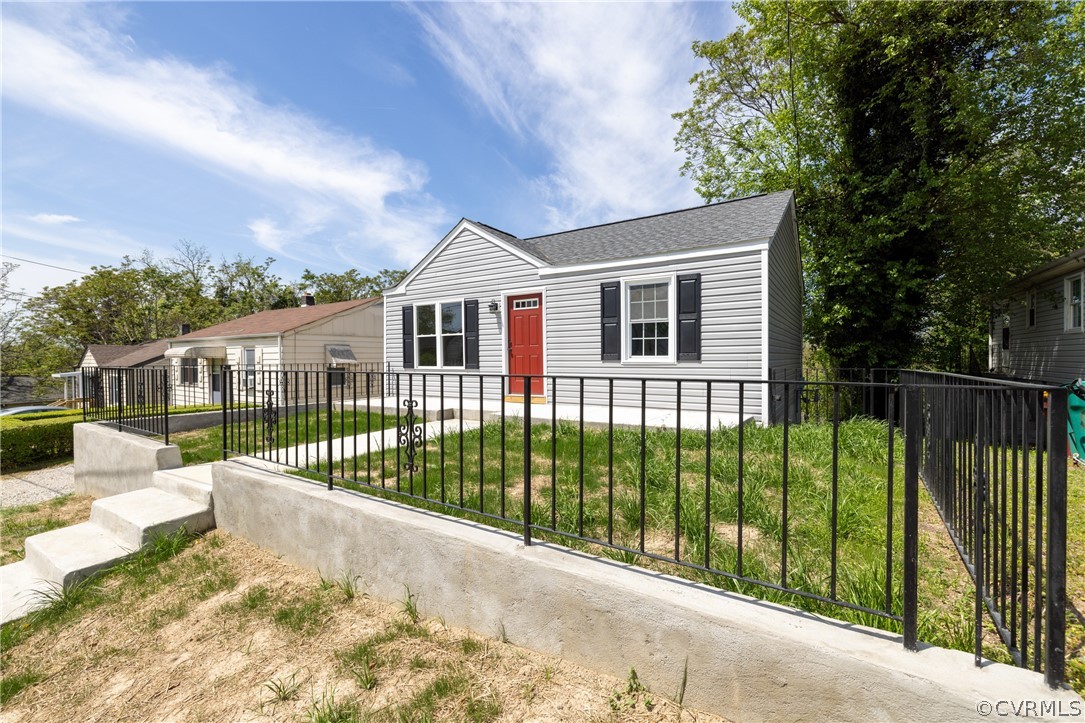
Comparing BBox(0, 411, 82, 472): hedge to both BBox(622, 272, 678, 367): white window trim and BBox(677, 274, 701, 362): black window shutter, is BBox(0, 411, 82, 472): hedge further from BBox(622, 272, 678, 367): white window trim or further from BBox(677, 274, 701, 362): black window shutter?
BBox(677, 274, 701, 362): black window shutter

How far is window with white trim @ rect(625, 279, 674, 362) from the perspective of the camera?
27.3 feet

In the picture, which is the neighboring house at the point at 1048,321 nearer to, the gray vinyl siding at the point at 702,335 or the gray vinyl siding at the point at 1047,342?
the gray vinyl siding at the point at 1047,342

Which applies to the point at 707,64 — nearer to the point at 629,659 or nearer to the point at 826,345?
→ the point at 826,345

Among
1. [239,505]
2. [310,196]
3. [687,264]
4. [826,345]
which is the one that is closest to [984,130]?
[826,345]

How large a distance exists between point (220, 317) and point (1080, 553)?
39579 millimetres

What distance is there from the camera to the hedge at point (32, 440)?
29.9 feet

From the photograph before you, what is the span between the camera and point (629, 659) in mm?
2021

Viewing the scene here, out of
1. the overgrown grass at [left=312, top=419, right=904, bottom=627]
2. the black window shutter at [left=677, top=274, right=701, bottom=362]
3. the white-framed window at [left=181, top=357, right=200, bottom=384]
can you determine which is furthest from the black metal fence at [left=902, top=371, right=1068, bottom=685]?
the white-framed window at [left=181, top=357, right=200, bottom=384]

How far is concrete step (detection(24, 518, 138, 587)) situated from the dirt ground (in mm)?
464

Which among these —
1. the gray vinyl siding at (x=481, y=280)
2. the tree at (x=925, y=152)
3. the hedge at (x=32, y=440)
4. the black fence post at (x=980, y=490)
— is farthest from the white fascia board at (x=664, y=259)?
the hedge at (x=32, y=440)

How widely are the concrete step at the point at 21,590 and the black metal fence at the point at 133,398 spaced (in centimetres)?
168

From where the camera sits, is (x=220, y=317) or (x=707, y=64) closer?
(x=707, y=64)

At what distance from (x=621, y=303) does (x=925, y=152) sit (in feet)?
31.0

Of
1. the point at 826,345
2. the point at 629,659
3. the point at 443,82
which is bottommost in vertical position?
the point at 629,659
